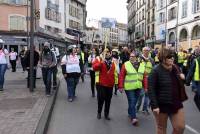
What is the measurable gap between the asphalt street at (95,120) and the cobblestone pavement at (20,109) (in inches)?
16.5

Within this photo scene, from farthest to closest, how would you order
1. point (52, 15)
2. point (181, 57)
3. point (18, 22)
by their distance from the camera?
1. point (52, 15)
2. point (18, 22)
3. point (181, 57)

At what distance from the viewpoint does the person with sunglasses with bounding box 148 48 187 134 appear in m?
5.46

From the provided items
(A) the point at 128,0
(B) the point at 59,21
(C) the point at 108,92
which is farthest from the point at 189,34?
(A) the point at 128,0

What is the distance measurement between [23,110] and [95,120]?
1744 mm

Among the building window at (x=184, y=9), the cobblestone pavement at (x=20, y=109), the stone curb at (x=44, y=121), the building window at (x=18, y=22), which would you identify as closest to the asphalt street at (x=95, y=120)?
the stone curb at (x=44, y=121)

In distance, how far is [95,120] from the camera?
8836 millimetres

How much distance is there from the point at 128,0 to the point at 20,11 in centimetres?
6284

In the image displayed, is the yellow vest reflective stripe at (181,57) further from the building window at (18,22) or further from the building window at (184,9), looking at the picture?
the building window at (18,22)

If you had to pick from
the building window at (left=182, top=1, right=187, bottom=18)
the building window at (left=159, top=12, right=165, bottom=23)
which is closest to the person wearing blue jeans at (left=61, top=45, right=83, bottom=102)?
the building window at (left=182, top=1, right=187, bottom=18)

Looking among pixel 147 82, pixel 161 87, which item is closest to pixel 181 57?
pixel 147 82

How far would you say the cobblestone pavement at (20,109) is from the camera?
7262 mm

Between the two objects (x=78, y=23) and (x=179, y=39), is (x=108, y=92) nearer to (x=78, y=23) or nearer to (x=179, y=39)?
(x=179, y=39)

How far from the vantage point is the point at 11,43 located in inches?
1609

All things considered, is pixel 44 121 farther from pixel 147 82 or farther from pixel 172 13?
pixel 172 13
